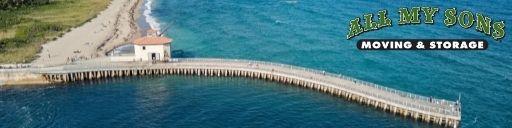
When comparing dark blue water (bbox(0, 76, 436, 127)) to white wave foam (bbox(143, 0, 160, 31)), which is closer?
dark blue water (bbox(0, 76, 436, 127))

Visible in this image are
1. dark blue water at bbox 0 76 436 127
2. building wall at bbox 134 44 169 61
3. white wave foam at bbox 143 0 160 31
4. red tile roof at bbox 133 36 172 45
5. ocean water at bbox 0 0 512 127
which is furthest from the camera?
white wave foam at bbox 143 0 160 31

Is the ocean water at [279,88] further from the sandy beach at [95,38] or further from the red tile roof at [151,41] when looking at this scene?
the sandy beach at [95,38]

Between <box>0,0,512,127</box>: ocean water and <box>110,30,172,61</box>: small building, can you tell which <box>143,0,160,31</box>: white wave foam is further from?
<box>110,30,172,61</box>: small building

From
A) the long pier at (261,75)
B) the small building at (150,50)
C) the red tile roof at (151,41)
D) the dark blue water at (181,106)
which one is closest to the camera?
the dark blue water at (181,106)

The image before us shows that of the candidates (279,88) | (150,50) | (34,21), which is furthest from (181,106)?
(34,21)

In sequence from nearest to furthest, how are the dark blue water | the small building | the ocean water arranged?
1. the dark blue water
2. the ocean water
3. the small building

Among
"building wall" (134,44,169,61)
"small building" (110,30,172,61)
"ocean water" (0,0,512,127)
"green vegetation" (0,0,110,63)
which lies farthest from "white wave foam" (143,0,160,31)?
"building wall" (134,44,169,61)

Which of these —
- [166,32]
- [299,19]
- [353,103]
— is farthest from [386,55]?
[166,32]

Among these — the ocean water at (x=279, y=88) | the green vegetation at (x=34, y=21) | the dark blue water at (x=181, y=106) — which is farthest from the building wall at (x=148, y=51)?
the green vegetation at (x=34, y=21)
